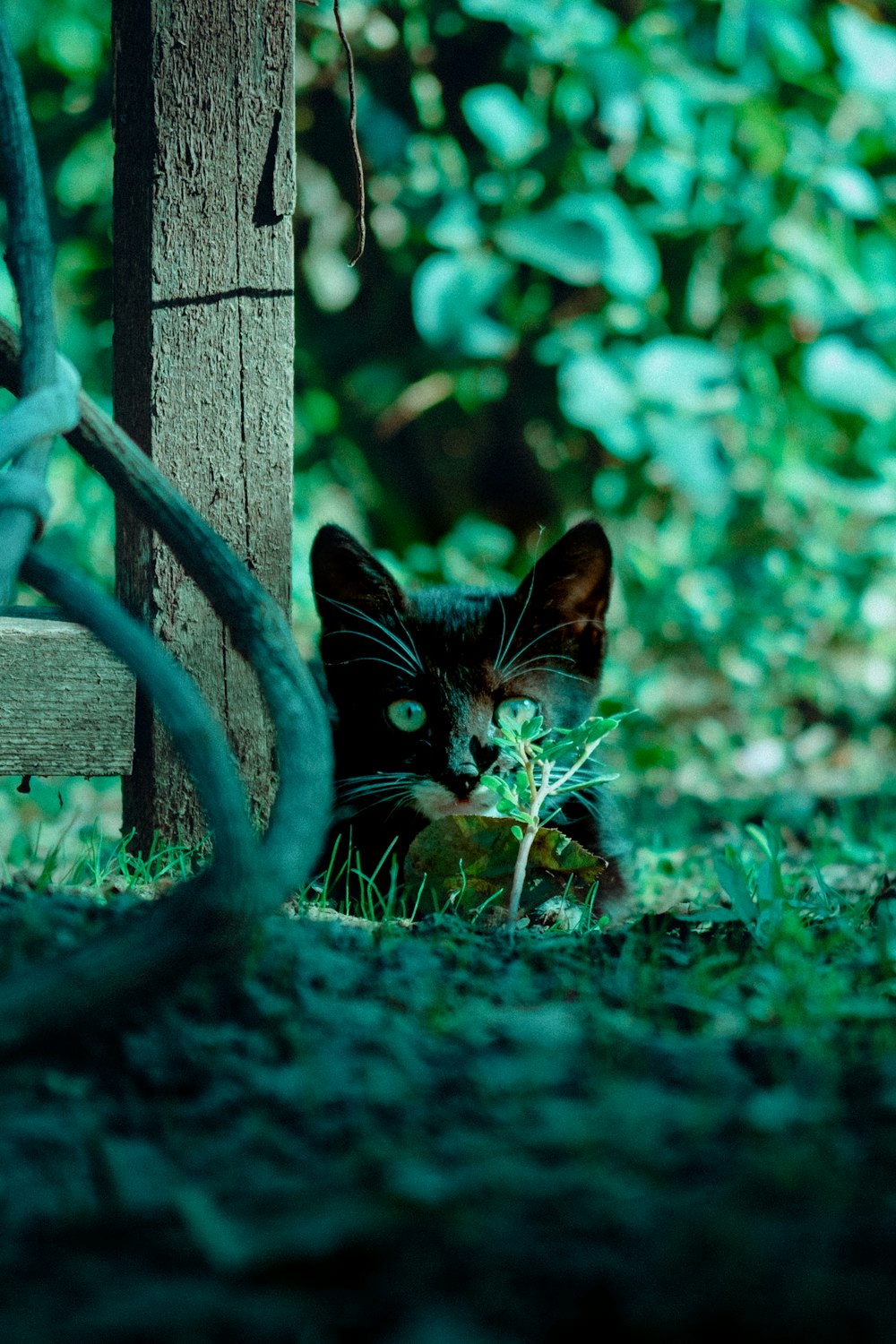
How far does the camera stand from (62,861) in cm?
211

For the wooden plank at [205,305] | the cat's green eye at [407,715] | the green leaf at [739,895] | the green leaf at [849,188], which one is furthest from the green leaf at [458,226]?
the green leaf at [739,895]

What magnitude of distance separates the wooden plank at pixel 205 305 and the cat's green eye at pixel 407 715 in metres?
0.24

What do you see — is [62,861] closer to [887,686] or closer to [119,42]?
[119,42]

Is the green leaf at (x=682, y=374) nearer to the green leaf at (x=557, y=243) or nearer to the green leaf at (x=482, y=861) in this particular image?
the green leaf at (x=557, y=243)

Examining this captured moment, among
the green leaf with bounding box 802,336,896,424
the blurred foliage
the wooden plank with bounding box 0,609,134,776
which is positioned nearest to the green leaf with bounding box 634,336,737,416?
the blurred foliage

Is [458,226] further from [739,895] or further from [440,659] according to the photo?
[739,895]

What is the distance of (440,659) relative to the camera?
2076 mm

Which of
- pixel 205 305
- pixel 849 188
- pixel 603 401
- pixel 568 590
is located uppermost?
pixel 849 188

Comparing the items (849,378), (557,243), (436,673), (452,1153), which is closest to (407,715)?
(436,673)

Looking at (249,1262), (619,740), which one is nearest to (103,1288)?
(249,1262)

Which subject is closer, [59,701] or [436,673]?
[59,701]

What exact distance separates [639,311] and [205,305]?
7.21 ft

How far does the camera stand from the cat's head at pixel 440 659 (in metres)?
2.01

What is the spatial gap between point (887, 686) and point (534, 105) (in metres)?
2.17
